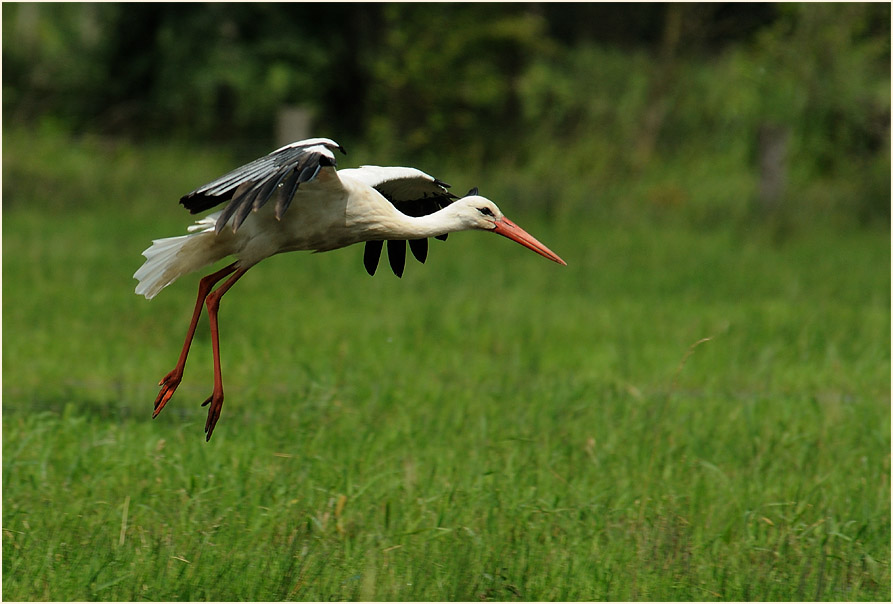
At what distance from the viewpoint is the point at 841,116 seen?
651 inches

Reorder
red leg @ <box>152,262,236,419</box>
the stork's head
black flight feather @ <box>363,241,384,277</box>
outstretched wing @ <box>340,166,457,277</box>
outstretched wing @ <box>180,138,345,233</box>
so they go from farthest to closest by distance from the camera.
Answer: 1. black flight feather @ <box>363,241,384,277</box>
2. outstretched wing @ <box>340,166,457,277</box>
3. the stork's head
4. red leg @ <box>152,262,236,419</box>
5. outstretched wing @ <box>180,138,345,233</box>

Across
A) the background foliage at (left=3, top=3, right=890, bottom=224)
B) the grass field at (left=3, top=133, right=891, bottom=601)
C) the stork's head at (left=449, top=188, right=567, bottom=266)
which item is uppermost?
the background foliage at (left=3, top=3, right=890, bottom=224)

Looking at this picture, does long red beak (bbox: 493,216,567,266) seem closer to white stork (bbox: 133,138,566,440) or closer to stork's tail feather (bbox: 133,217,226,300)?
white stork (bbox: 133,138,566,440)

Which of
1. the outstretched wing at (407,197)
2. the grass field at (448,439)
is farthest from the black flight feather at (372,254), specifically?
the grass field at (448,439)

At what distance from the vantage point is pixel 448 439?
20.9 ft

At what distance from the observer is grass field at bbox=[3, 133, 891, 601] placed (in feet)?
15.4

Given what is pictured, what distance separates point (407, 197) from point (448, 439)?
1.34 meters

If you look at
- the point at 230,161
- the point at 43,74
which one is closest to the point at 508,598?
the point at 230,161

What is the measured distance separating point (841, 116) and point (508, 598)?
13430 millimetres

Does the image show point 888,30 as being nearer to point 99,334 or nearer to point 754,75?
point 754,75

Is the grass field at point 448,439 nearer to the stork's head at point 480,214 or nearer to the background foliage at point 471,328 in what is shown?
the background foliage at point 471,328

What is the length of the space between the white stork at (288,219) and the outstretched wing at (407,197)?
0.05 ft

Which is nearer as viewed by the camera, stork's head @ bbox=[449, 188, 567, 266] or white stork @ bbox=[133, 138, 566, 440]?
white stork @ bbox=[133, 138, 566, 440]

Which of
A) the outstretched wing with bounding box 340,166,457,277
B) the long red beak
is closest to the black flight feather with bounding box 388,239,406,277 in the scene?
the outstretched wing with bounding box 340,166,457,277
